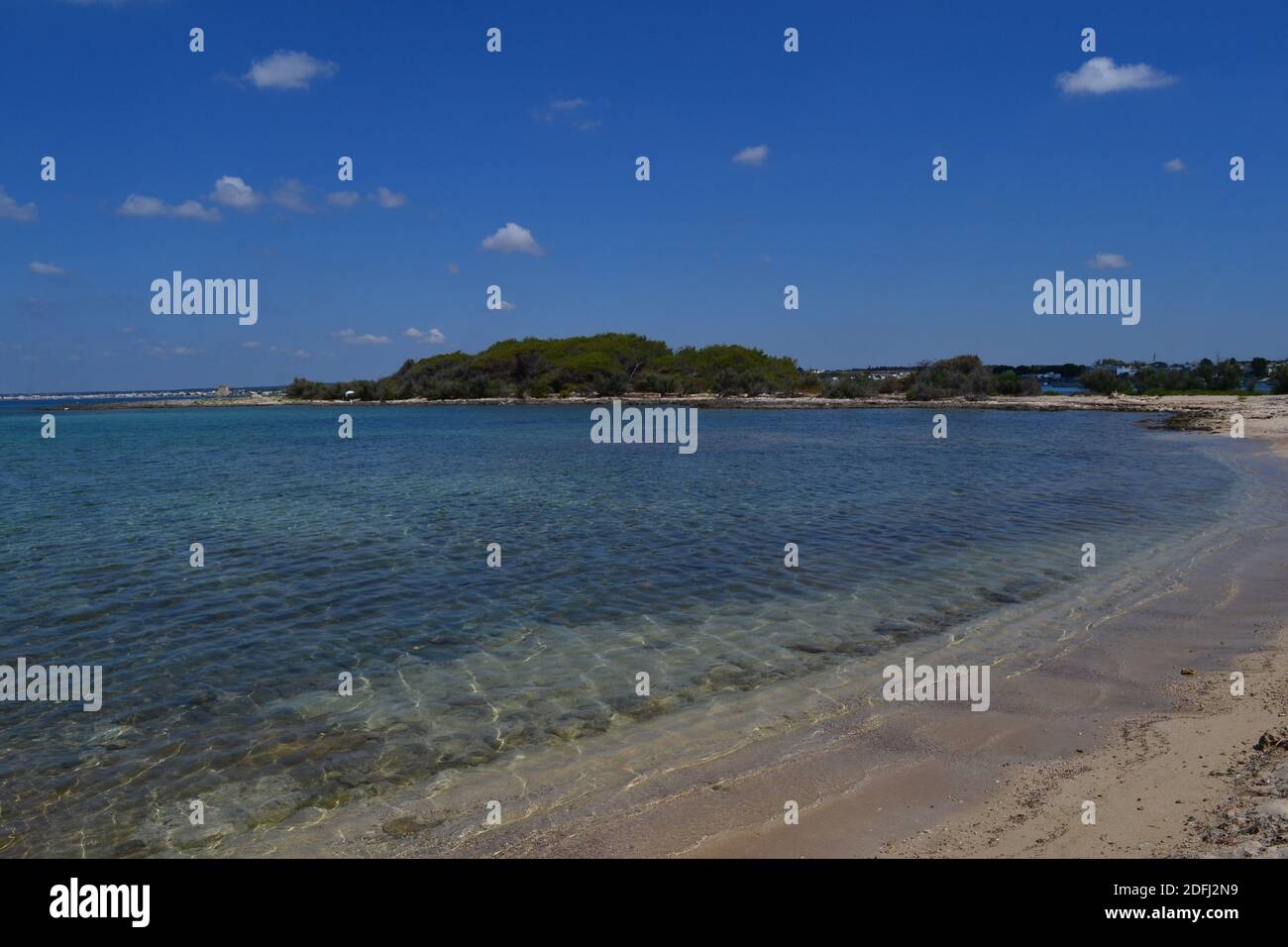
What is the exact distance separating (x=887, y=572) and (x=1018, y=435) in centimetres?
4225

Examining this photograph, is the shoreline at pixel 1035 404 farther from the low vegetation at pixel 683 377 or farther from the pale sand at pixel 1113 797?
the pale sand at pixel 1113 797

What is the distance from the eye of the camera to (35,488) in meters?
28.3

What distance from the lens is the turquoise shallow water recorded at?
7781 mm

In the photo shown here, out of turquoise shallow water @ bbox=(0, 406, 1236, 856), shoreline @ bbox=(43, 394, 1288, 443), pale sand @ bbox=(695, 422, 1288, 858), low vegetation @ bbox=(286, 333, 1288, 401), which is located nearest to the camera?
pale sand @ bbox=(695, 422, 1288, 858)

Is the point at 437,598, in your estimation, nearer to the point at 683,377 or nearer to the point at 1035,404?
the point at 1035,404

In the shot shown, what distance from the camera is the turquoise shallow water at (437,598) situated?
25.5 feet

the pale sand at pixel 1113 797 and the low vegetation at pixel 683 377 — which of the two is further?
the low vegetation at pixel 683 377

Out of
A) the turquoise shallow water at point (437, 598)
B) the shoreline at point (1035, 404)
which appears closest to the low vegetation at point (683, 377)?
the shoreline at point (1035, 404)

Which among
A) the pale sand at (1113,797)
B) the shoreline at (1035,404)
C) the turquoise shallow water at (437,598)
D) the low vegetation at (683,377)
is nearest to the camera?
the pale sand at (1113,797)

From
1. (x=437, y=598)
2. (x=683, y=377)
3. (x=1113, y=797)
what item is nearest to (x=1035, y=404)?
(x=683, y=377)

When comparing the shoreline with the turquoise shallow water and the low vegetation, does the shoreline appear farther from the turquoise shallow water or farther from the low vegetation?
the turquoise shallow water

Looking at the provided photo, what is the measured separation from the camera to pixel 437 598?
13398mm

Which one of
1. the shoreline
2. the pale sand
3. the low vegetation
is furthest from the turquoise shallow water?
the low vegetation
